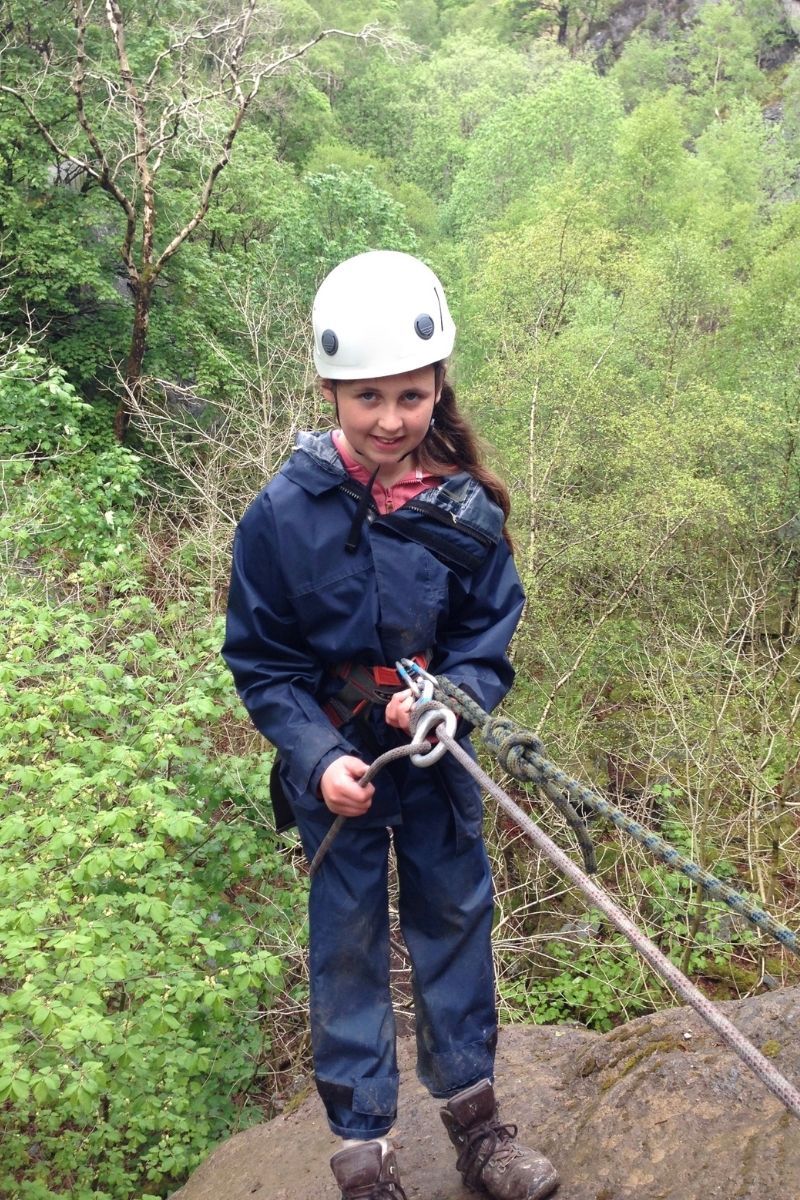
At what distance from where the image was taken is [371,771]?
1.94 m

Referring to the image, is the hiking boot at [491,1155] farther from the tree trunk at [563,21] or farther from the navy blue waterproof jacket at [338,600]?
the tree trunk at [563,21]

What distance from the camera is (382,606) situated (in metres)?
2.08

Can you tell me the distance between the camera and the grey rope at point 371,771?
1.90 meters

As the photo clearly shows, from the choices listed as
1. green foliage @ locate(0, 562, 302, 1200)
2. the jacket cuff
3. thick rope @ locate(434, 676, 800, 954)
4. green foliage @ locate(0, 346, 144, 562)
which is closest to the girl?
the jacket cuff

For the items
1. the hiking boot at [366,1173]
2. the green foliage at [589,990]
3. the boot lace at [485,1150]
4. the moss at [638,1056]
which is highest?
the hiking boot at [366,1173]

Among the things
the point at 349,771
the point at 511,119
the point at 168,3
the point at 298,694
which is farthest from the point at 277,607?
the point at 511,119

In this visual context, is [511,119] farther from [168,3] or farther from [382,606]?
[382,606]

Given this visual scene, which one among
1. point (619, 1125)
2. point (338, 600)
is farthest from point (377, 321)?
point (619, 1125)

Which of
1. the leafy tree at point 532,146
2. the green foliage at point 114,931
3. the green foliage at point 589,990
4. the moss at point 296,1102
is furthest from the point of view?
the leafy tree at point 532,146

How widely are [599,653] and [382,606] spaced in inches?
272

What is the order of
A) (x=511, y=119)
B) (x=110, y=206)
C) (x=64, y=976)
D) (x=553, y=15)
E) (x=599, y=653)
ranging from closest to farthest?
(x=64, y=976) → (x=599, y=653) → (x=110, y=206) → (x=511, y=119) → (x=553, y=15)

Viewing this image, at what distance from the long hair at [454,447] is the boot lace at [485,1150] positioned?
133 cm

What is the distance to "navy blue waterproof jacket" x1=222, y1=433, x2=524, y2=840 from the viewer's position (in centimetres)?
208

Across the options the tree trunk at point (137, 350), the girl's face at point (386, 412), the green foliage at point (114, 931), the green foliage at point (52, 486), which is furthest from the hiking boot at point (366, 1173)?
the tree trunk at point (137, 350)
